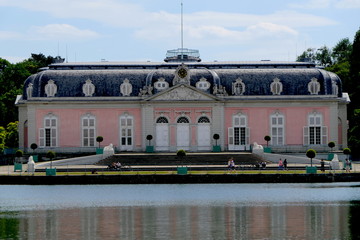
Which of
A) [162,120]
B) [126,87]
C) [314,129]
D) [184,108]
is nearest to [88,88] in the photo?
[126,87]

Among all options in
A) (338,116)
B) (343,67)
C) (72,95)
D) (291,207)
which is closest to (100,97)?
(72,95)

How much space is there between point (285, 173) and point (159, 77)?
69.1 feet

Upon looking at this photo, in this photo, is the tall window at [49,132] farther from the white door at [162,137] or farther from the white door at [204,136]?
the white door at [204,136]

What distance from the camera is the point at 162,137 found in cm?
7875

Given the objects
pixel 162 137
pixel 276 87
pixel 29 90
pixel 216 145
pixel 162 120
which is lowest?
pixel 216 145

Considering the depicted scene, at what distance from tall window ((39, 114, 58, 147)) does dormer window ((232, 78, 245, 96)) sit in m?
14.1

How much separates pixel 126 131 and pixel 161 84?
465cm

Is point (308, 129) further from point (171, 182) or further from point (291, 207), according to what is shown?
point (291, 207)

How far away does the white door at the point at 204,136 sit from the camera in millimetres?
78562

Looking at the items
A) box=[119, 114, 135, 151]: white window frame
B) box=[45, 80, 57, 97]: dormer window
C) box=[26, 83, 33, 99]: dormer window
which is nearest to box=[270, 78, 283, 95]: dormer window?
box=[119, 114, 135, 151]: white window frame

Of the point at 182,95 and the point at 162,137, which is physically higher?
the point at 182,95

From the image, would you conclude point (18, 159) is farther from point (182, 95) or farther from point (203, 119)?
point (203, 119)

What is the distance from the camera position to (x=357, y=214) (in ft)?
145

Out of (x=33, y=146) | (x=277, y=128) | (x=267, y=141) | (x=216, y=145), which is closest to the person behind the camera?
(x=33, y=146)
